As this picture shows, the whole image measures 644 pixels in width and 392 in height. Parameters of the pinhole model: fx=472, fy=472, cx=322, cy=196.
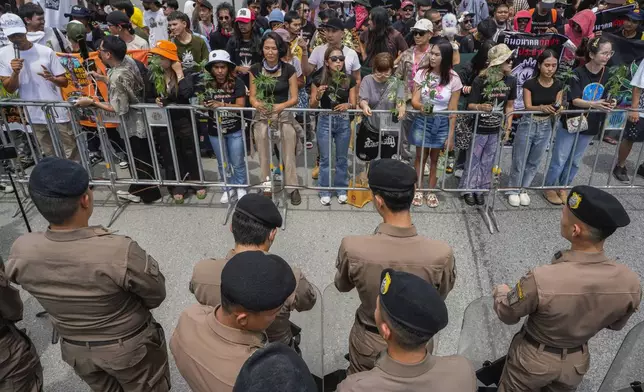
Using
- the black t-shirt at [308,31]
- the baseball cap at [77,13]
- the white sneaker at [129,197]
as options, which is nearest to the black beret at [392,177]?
the white sneaker at [129,197]

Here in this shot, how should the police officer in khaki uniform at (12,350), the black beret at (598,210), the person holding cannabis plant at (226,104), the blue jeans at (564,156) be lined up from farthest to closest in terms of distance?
1. the blue jeans at (564,156)
2. the person holding cannabis plant at (226,104)
3. the police officer in khaki uniform at (12,350)
4. the black beret at (598,210)

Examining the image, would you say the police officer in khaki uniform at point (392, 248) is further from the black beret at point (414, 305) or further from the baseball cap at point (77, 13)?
the baseball cap at point (77, 13)

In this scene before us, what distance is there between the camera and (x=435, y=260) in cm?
274

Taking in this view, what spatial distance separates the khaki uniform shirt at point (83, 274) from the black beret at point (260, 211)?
0.70 meters

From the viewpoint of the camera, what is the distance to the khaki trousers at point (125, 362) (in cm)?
290

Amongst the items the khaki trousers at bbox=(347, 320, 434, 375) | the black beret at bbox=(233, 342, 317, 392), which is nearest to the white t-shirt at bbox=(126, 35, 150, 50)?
the khaki trousers at bbox=(347, 320, 434, 375)

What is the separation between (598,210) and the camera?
259 centimetres

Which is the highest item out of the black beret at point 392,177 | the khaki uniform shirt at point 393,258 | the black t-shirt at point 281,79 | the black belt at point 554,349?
the black beret at point 392,177

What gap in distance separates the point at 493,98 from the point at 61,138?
18.9 feet

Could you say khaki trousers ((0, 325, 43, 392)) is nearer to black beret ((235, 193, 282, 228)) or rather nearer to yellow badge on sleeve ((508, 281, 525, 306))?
black beret ((235, 193, 282, 228))

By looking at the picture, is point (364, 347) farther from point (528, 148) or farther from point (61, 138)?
point (61, 138)

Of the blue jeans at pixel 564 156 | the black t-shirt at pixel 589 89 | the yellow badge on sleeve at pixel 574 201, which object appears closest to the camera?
the yellow badge on sleeve at pixel 574 201

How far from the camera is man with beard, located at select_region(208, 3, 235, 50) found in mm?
8227

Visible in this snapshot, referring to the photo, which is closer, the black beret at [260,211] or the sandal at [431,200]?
the black beret at [260,211]
